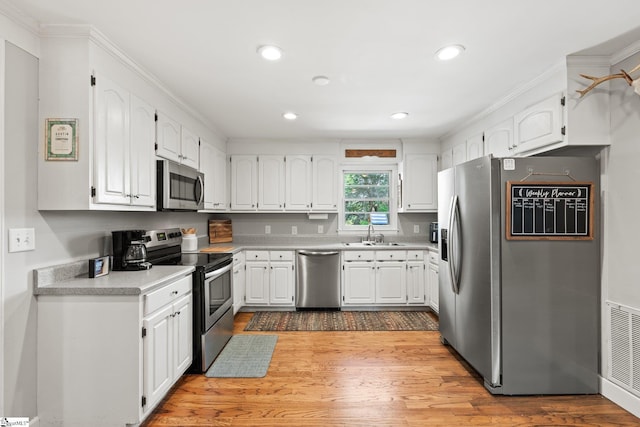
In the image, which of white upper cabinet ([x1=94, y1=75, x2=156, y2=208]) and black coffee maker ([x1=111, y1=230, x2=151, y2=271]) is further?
black coffee maker ([x1=111, y1=230, x2=151, y2=271])

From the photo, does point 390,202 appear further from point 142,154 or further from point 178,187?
point 142,154

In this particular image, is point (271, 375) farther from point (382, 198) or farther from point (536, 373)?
point (382, 198)

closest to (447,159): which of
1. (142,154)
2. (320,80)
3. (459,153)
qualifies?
(459,153)

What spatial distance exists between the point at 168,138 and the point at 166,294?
4.86 feet

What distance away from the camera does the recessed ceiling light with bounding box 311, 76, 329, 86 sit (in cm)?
265

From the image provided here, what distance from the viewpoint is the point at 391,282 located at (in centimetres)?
438

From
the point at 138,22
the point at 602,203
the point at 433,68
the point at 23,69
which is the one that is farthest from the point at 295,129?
the point at 602,203

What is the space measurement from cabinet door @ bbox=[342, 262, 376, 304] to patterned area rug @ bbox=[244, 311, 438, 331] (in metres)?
0.19

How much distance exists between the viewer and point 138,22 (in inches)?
74.7

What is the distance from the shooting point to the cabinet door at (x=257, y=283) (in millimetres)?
4375

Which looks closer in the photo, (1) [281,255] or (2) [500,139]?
(2) [500,139]

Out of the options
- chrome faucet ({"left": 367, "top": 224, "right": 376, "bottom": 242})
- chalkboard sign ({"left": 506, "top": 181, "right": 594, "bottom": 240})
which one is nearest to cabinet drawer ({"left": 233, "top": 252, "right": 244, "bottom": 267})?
chrome faucet ({"left": 367, "top": 224, "right": 376, "bottom": 242})

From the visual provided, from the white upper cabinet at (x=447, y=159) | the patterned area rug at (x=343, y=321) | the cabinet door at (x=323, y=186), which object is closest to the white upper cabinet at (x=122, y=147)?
the patterned area rug at (x=343, y=321)

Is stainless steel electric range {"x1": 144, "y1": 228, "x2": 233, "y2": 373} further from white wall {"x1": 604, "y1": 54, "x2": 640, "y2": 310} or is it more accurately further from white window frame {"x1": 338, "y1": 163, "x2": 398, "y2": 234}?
white wall {"x1": 604, "y1": 54, "x2": 640, "y2": 310}
